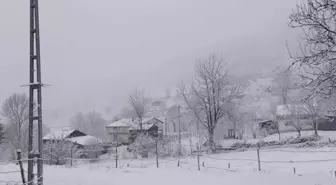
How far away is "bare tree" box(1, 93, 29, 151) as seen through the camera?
4091 cm

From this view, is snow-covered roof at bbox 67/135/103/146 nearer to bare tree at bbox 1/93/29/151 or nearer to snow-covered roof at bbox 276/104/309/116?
bare tree at bbox 1/93/29/151

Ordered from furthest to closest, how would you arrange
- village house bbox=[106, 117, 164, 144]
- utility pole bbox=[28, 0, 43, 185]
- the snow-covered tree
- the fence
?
the snow-covered tree, village house bbox=[106, 117, 164, 144], the fence, utility pole bbox=[28, 0, 43, 185]

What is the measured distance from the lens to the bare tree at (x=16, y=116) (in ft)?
134

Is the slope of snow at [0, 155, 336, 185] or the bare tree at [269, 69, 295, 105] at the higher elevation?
the bare tree at [269, 69, 295, 105]

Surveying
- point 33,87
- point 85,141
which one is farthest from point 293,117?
point 33,87

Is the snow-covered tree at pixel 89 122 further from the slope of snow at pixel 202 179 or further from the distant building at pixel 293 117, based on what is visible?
the slope of snow at pixel 202 179

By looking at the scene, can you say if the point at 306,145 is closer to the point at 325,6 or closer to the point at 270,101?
the point at 325,6

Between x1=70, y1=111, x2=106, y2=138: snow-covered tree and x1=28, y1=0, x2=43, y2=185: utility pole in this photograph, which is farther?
x1=70, y1=111, x2=106, y2=138: snow-covered tree

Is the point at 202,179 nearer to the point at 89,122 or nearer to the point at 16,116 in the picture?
the point at 16,116

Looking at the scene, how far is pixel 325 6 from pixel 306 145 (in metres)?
25.4

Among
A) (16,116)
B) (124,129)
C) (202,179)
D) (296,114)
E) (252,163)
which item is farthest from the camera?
(124,129)

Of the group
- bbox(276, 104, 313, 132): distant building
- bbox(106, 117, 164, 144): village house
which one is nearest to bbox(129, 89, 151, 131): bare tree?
bbox(106, 117, 164, 144): village house

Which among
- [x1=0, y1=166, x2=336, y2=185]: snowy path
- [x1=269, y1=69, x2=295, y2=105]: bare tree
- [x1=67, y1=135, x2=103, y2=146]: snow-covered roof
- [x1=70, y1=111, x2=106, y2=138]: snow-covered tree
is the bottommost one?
[x1=67, y1=135, x2=103, y2=146]: snow-covered roof

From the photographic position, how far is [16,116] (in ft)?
138
